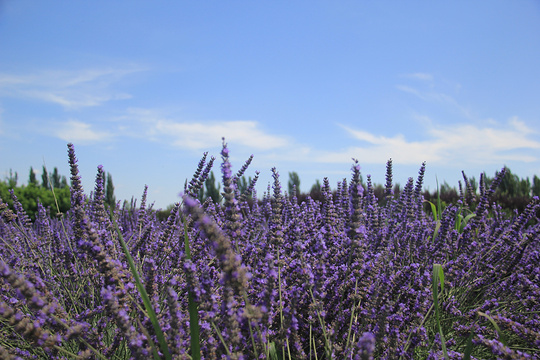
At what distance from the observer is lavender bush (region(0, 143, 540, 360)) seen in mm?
1461

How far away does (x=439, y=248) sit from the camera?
122 inches

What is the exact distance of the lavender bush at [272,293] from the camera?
1.46 metres

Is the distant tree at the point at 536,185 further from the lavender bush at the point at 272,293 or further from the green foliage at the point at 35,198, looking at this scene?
the green foliage at the point at 35,198

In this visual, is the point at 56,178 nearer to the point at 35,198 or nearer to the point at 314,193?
the point at 35,198

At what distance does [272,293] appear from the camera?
1.62 m

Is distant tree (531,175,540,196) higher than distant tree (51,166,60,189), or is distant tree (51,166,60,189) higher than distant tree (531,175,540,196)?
distant tree (51,166,60,189)

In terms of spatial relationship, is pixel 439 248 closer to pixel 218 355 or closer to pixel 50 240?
pixel 218 355

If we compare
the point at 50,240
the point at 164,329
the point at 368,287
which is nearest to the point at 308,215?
the point at 368,287

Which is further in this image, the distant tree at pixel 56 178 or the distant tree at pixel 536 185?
the distant tree at pixel 56 178

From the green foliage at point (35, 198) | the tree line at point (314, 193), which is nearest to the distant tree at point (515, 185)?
the tree line at point (314, 193)

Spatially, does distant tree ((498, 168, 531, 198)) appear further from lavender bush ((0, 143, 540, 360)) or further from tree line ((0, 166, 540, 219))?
lavender bush ((0, 143, 540, 360))

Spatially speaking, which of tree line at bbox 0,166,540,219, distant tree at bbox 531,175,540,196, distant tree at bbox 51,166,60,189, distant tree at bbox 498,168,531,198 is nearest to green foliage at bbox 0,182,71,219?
tree line at bbox 0,166,540,219

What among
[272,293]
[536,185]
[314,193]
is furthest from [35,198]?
[536,185]

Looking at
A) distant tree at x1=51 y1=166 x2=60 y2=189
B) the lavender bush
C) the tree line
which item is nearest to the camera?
the lavender bush
